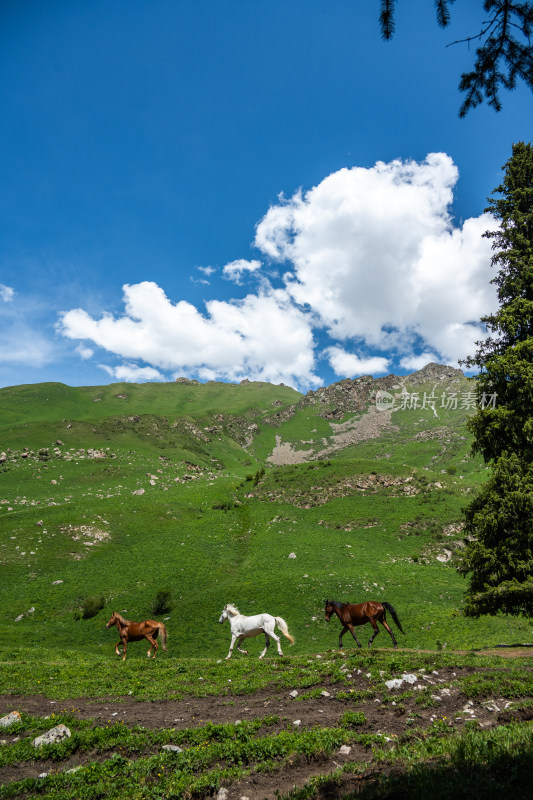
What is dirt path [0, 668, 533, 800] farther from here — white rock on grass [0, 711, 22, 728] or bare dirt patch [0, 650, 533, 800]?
white rock on grass [0, 711, 22, 728]

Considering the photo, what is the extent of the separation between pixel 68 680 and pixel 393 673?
12.9m

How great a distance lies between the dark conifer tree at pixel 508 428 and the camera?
15977 mm

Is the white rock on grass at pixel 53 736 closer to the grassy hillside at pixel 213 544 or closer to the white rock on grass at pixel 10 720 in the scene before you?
the white rock on grass at pixel 10 720

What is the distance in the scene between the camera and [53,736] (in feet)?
28.0

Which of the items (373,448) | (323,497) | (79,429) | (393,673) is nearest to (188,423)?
(79,429)

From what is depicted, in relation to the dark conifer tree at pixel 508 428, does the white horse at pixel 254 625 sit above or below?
below

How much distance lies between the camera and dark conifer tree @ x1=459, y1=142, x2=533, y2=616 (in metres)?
16.0

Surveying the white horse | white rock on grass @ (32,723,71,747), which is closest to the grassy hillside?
the white horse

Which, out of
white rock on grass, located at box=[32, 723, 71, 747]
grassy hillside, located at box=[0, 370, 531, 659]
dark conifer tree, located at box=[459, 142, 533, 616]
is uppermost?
dark conifer tree, located at box=[459, 142, 533, 616]

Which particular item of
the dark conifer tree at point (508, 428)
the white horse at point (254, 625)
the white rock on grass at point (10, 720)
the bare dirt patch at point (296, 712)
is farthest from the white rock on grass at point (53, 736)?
the dark conifer tree at point (508, 428)

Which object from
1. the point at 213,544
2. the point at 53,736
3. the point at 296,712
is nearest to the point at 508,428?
the point at 296,712

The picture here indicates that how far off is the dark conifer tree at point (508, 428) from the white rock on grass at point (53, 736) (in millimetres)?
16346

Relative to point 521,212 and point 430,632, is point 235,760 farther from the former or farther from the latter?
point 521,212

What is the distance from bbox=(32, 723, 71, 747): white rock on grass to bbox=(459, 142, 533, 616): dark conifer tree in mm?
16346
